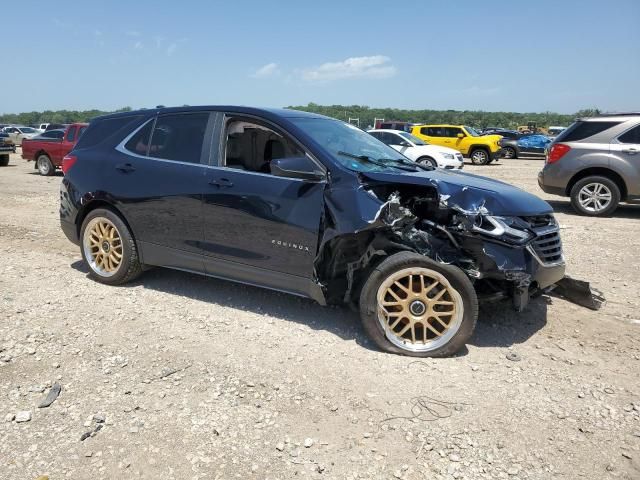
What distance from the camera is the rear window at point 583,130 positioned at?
28.8ft

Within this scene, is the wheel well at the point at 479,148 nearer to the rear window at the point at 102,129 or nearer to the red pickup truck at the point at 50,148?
the red pickup truck at the point at 50,148

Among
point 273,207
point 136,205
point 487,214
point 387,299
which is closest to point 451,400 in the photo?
point 387,299

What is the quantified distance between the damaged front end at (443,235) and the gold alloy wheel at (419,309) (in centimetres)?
19

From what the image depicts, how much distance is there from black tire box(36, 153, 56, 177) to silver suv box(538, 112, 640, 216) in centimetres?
1536

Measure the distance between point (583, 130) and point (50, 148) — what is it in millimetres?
15717

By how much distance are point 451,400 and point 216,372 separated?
5.10 feet

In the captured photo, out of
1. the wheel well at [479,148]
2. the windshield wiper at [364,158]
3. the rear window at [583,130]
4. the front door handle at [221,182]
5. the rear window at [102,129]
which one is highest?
the wheel well at [479,148]

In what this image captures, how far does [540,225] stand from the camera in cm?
376

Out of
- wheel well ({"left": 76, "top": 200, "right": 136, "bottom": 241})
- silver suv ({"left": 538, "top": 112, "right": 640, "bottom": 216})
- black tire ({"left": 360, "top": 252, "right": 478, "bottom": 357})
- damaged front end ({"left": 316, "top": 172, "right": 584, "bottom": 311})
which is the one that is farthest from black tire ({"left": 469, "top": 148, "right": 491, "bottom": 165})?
black tire ({"left": 360, "top": 252, "right": 478, "bottom": 357})

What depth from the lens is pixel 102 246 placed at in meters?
4.95

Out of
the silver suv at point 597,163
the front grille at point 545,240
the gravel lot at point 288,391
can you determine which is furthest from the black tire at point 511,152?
the front grille at point 545,240

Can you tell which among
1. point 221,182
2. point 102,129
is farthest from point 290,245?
point 102,129

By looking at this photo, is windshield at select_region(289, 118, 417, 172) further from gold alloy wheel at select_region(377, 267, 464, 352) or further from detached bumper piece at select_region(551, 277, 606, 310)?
detached bumper piece at select_region(551, 277, 606, 310)

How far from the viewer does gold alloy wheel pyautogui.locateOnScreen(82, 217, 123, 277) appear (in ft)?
15.9
